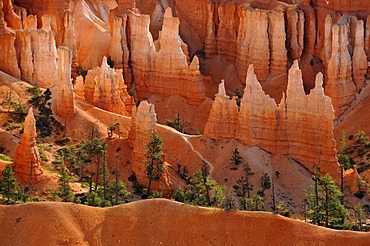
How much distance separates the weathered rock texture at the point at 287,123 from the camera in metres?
98.2

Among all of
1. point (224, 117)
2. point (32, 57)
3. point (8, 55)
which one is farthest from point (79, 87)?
point (224, 117)

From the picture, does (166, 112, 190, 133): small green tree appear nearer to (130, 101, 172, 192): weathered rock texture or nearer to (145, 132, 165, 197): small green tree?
(130, 101, 172, 192): weathered rock texture

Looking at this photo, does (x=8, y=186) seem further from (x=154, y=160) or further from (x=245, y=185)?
(x=245, y=185)

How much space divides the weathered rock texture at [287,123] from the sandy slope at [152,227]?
63.8 ft

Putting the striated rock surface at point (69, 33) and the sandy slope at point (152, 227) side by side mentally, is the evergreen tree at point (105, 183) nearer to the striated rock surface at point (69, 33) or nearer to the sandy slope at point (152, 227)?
the sandy slope at point (152, 227)

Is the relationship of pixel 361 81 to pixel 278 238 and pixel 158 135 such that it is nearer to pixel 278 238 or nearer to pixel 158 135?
pixel 158 135

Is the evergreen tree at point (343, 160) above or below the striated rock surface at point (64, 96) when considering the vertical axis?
below

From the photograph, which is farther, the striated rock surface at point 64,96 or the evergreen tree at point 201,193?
the striated rock surface at point 64,96

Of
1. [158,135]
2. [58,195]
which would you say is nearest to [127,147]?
[158,135]

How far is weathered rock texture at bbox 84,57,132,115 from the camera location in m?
109

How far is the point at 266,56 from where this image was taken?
399ft

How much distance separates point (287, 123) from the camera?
327 feet

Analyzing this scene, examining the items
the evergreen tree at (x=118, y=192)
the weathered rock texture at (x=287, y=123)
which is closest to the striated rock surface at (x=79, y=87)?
the weathered rock texture at (x=287, y=123)

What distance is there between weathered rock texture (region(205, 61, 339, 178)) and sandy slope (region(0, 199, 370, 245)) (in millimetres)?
19432
